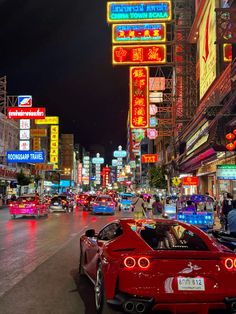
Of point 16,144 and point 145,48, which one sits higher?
point 145,48

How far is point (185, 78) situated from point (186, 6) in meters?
8.09

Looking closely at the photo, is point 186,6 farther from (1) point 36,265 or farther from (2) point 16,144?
(1) point 36,265

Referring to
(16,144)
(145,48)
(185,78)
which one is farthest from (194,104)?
(16,144)

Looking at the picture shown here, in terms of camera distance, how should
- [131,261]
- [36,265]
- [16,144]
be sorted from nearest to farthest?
[131,261]
[36,265]
[16,144]

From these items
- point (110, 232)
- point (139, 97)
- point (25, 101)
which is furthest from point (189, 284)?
point (25, 101)

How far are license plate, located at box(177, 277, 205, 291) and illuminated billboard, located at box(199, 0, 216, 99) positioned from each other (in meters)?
28.6

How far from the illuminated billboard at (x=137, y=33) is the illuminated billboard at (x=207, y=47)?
4.45 metres

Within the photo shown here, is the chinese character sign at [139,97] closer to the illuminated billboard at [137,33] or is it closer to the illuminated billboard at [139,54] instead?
the illuminated billboard at [139,54]

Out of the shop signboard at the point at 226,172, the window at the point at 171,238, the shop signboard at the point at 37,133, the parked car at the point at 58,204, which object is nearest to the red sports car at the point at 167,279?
the window at the point at 171,238

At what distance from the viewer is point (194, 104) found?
151 feet

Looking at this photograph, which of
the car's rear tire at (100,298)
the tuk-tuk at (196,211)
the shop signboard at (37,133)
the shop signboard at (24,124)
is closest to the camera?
the car's rear tire at (100,298)

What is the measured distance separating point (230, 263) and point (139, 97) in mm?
39096

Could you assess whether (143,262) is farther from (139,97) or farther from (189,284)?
(139,97)

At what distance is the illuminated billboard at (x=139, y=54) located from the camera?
141 ft
